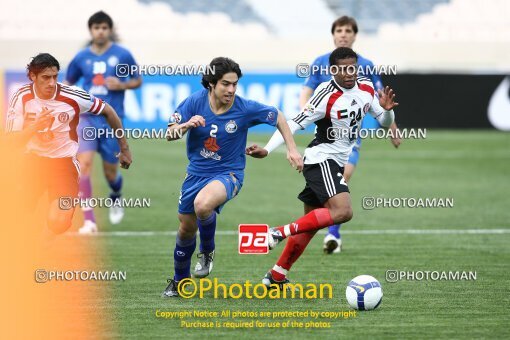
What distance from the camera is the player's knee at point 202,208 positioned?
309 inches

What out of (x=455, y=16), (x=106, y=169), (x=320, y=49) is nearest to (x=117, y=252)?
(x=106, y=169)

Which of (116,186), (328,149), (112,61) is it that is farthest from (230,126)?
(116,186)

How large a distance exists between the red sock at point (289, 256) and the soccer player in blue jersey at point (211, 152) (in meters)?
0.63

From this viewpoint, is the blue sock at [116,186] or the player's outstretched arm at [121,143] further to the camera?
the blue sock at [116,186]

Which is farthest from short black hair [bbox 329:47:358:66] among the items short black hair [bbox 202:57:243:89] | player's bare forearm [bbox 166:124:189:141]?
player's bare forearm [bbox 166:124:189:141]

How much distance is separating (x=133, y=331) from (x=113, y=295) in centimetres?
137

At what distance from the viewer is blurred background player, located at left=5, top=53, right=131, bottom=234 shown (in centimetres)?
A: 855

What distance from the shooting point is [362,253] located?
34.4ft

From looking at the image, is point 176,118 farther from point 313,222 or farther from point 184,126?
point 313,222

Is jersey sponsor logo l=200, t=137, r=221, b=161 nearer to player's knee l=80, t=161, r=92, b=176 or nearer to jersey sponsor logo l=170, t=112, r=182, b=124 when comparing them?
jersey sponsor logo l=170, t=112, r=182, b=124

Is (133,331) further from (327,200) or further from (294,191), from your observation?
(294,191)

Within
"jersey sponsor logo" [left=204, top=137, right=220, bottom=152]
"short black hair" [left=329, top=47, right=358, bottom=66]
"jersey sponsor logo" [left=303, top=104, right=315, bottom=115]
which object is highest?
"short black hair" [left=329, top=47, right=358, bottom=66]

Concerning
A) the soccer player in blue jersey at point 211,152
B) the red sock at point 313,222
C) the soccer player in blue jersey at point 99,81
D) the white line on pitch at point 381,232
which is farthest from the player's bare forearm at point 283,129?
the soccer player in blue jersey at point 99,81

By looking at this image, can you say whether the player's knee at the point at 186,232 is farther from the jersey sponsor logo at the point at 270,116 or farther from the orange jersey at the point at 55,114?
the orange jersey at the point at 55,114
